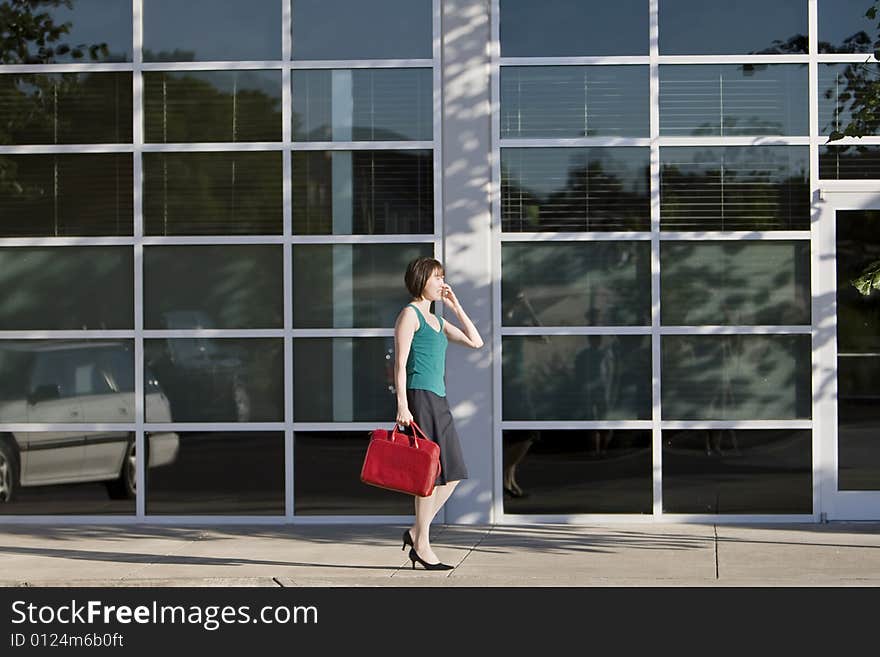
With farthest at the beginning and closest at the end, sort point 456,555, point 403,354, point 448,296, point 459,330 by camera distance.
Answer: point 456,555 < point 459,330 < point 448,296 < point 403,354

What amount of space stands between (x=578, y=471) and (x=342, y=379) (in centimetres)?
189

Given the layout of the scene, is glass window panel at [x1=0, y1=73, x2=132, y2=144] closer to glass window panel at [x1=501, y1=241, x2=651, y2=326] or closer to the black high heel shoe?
glass window panel at [x1=501, y1=241, x2=651, y2=326]

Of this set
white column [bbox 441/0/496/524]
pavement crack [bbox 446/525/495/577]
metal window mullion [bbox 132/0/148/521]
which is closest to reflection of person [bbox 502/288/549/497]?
white column [bbox 441/0/496/524]

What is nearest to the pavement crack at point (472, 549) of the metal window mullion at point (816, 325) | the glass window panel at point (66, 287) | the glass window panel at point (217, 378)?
the glass window panel at point (217, 378)

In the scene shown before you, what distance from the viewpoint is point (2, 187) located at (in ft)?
38.3

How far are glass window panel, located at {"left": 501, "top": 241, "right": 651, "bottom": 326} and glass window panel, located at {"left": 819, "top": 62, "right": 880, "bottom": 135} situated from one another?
162 cm

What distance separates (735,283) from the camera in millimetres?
11375

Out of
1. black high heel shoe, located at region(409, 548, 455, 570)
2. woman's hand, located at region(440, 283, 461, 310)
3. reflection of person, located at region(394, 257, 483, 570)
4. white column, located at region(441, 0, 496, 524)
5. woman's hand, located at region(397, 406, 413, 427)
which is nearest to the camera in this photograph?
woman's hand, located at region(397, 406, 413, 427)

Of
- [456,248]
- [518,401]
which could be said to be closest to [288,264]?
[456,248]

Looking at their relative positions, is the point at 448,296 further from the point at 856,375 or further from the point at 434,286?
the point at 856,375

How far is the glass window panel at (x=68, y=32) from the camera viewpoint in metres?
11.6

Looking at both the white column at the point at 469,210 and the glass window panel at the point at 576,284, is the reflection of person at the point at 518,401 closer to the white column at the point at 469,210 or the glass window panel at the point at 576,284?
the glass window panel at the point at 576,284

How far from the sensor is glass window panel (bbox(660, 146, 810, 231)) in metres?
11.3
